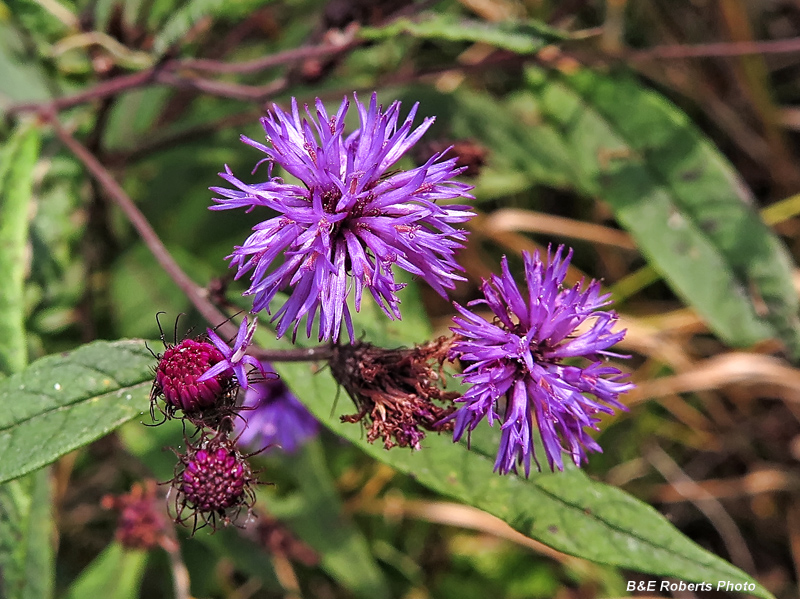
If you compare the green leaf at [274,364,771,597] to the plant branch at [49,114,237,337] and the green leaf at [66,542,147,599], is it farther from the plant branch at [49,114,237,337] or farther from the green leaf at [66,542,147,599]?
the green leaf at [66,542,147,599]

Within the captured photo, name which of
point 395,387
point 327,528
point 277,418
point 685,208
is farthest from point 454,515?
point 395,387

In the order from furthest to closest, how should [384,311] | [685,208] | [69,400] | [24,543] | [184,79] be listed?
[685,208], [184,79], [24,543], [69,400], [384,311]

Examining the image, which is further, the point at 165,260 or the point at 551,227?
the point at 551,227

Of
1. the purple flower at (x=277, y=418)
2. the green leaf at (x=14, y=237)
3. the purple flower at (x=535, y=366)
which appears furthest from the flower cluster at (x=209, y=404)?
the purple flower at (x=277, y=418)

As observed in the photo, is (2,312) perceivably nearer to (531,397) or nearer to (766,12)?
(531,397)

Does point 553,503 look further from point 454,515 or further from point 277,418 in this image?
point 454,515

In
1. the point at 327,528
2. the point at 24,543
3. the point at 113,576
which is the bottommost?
the point at 113,576
